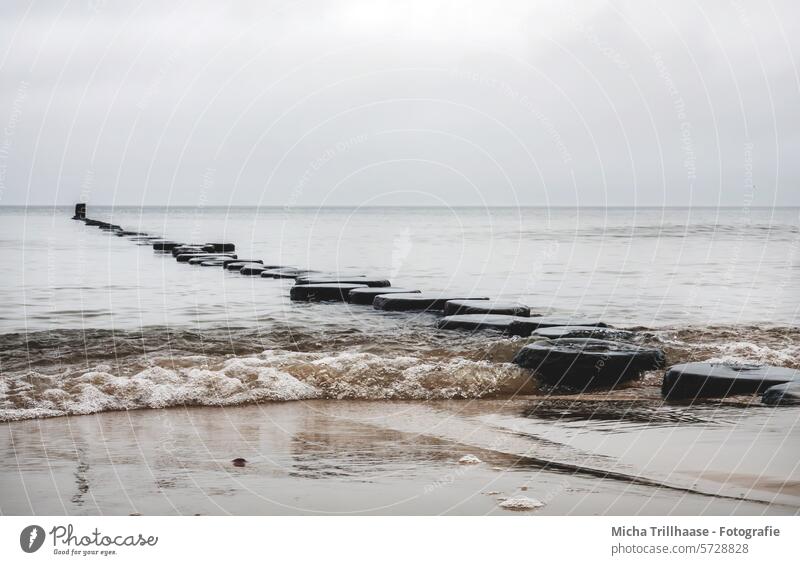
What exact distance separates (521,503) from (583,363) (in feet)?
10.6

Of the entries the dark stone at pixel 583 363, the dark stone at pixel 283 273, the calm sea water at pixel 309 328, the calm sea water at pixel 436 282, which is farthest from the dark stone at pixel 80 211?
the dark stone at pixel 583 363

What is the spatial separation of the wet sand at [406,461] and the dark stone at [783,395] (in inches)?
6.2

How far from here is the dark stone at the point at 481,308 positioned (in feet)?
35.0

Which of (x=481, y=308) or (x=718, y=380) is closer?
(x=718, y=380)

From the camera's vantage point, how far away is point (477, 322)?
9.80 m

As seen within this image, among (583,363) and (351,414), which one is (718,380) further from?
(351,414)

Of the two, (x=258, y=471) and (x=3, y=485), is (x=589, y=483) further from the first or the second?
A: (x=3, y=485)

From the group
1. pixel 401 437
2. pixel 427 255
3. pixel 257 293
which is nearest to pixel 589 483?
pixel 401 437

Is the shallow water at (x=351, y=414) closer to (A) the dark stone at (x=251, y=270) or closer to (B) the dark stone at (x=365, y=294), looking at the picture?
(B) the dark stone at (x=365, y=294)

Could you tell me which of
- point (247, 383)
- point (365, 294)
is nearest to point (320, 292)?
point (365, 294)

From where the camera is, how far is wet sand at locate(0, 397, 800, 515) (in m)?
4.14

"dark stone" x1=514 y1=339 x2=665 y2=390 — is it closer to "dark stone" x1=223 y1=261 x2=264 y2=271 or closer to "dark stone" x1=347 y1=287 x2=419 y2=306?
"dark stone" x1=347 y1=287 x2=419 y2=306

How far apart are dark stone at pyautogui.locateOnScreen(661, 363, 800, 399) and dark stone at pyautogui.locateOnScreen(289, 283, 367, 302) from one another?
6547 millimetres

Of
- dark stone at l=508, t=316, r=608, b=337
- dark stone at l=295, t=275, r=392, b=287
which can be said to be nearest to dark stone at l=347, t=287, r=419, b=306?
dark stone at l=295, t=275, r=392, b=287
